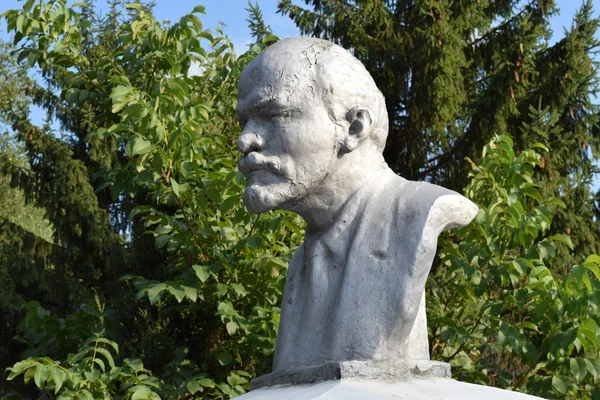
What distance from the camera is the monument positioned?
10.3 feet

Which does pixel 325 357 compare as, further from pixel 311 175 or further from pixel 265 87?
pixel 265 87

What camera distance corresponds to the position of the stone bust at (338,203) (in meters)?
3.15

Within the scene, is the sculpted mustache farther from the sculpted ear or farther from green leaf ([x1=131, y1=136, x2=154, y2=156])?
green leaf ([x1=131, y1=136, x2=154, y2=156])

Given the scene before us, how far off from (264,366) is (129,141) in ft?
5.05

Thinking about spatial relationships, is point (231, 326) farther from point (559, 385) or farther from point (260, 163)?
point (260, 163)

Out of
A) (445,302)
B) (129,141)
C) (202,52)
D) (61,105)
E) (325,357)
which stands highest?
(61,105)

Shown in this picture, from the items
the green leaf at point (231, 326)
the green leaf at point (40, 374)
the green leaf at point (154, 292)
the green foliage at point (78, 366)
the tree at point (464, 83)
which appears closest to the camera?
the green leaf at point (40, 374)

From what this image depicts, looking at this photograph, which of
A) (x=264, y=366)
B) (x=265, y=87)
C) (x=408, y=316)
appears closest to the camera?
(x=408, y=316)

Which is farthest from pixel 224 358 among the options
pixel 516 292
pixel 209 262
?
pixel 516 292

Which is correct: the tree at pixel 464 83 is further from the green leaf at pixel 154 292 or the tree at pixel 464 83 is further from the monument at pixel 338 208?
the monument at pixel 338 208

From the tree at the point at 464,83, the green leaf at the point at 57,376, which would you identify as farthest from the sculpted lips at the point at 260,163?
the tree at the point at 464,83

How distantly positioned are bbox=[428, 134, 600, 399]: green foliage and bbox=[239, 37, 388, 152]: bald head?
1.97 metres

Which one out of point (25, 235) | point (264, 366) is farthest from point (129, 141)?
point (25, 235)

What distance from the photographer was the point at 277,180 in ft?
10.9
